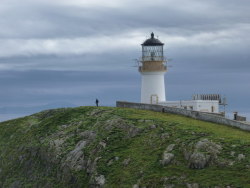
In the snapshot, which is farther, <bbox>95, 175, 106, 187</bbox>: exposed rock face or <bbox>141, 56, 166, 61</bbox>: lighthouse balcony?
<bbox>141, 56, 166, 61</bbox>: lighthouse balcony

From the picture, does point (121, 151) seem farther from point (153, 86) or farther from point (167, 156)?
point (153, 86)

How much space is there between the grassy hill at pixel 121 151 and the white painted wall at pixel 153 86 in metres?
11.7

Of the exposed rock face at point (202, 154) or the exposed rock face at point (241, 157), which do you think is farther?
the exposed rock face at point (202, 154)

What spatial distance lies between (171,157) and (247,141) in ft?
21.8

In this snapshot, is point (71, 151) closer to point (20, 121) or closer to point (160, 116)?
point (160, 116)

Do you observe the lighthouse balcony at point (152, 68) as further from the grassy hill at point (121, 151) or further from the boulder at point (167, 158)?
the boulder at point (167, 158)

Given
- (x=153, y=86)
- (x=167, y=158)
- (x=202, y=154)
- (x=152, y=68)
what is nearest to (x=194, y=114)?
(x=167, y=158)

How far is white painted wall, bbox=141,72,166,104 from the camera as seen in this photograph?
78.7m

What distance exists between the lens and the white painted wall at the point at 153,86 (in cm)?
7869

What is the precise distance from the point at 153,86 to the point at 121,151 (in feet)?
86.0

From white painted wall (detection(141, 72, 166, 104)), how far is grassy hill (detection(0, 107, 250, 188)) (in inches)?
461

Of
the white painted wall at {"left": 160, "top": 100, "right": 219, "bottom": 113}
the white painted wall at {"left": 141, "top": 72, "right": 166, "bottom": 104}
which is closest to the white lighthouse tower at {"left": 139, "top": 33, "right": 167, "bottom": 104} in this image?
the white painted wall at {"left": 141, "top": 72, "right": 166, "bottom": 104}

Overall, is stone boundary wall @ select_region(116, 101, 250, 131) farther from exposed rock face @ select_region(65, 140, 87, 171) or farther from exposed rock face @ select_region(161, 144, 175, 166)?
Answer: exposed rock face @ select_region(65, 140, 87, 171)

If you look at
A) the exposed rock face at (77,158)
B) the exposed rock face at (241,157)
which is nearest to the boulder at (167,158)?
the exposed rock face at (241,157)
